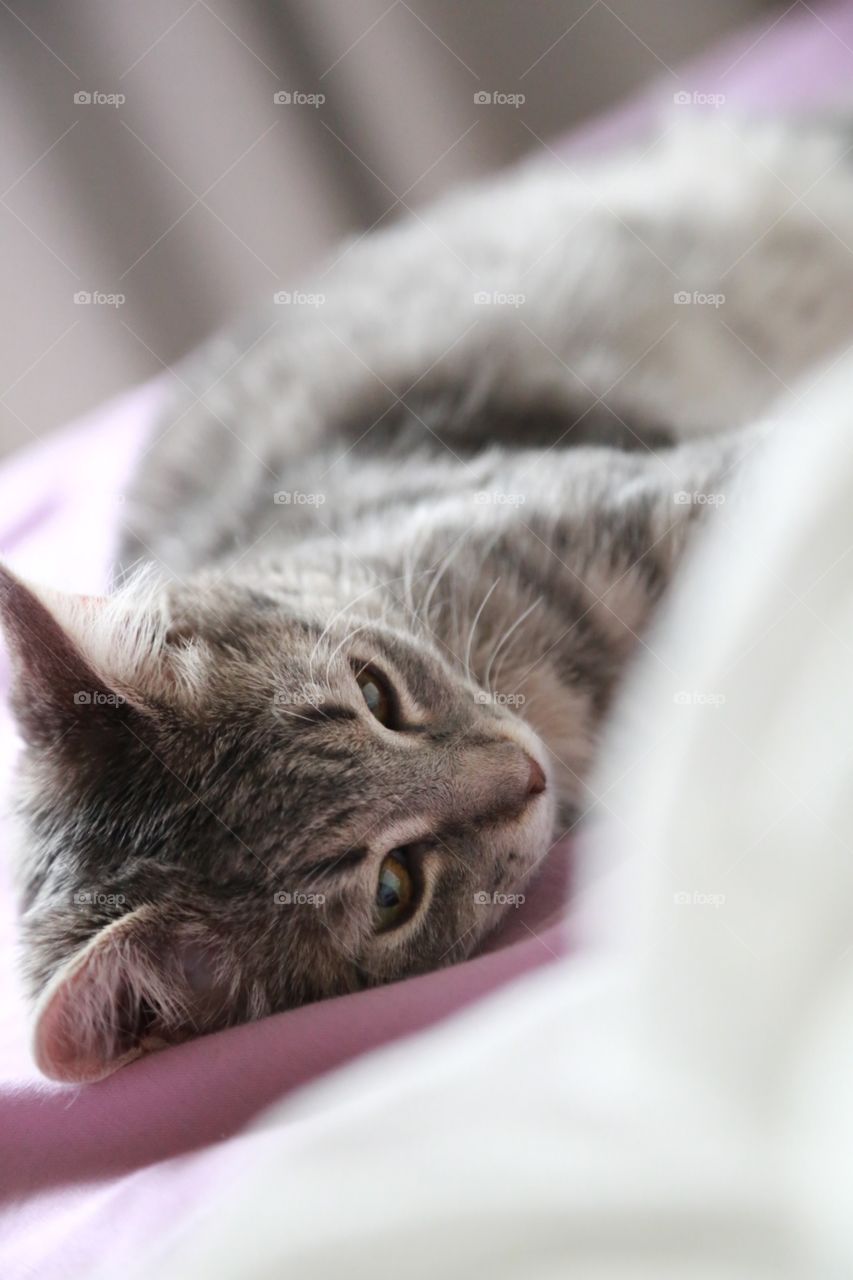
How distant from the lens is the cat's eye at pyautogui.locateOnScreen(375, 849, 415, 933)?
941 mm

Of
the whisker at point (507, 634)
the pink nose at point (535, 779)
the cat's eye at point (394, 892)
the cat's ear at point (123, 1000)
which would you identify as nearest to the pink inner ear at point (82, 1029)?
the cat's ear at point (123, 1000)

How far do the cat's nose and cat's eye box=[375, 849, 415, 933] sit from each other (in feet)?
0.44

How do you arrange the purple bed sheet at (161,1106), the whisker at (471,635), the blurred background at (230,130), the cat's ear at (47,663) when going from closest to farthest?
the purple bed sheet at (161,1106) → the cat's ear at (47,663) → the whisker at (471,635) → the blurred background at (230,130)

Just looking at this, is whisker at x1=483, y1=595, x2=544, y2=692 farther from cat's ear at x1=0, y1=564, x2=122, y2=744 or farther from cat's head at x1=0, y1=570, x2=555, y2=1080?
cat's ear at x1=0, y1=564, x2=122, y2=744

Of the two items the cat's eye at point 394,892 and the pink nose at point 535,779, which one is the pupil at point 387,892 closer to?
the cat's eye at point 394,892

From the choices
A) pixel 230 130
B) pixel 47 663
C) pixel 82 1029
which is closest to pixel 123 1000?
pixel 82 1029

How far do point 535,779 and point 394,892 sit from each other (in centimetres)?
17

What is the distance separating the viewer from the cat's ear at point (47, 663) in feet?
2.88

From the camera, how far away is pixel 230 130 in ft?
6.93

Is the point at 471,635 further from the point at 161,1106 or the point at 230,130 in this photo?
the point at 230,130

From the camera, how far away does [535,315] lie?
1538 millimetres

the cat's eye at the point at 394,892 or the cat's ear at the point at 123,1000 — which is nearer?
the cat's ear at the point at 123,1000

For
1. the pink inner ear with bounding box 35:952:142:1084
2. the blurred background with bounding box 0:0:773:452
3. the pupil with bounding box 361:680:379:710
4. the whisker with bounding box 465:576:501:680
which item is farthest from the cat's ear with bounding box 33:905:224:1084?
the blurred background with bounding box 0:0:773:452

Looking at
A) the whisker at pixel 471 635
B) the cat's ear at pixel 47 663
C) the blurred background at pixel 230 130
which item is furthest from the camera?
the blurred background at pixel 230 130
